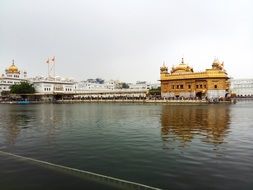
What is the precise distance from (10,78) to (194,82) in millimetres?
90461

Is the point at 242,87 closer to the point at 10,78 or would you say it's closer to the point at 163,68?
the point at 163,68

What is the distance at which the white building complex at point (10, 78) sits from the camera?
13588 centimetres

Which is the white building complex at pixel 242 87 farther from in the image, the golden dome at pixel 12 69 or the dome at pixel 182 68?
the golden dome at pixel 12 69

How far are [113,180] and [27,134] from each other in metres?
11.5

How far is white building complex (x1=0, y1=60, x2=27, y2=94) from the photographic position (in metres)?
136

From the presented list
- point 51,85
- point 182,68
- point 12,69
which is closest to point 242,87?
point 182,68

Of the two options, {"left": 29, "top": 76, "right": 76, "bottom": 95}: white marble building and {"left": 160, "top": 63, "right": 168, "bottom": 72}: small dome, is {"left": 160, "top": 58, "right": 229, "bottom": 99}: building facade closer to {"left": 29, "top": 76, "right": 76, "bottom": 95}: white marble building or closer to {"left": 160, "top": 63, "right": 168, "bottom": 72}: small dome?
{"left": 160, "top": 63, "right": 168, "bottom": 72}: small dome

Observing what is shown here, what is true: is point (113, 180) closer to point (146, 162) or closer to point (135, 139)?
point (146, 162)

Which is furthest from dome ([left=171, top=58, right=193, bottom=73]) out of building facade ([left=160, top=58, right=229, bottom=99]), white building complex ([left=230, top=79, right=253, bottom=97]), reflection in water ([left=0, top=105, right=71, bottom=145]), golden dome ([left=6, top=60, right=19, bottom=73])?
golden dome ([left=6, top=60, right=19, bottom=73])

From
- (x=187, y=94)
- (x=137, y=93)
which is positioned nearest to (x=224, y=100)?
(x=187, y=94)

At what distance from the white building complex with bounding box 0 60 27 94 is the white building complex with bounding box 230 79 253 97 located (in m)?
101

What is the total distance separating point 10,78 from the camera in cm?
14000

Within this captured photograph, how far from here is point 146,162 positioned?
11.2 meters

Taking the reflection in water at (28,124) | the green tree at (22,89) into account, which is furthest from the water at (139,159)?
the green tree at (22,89)
